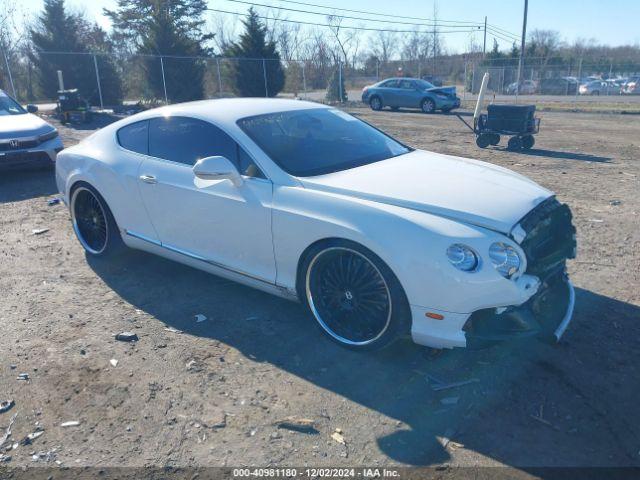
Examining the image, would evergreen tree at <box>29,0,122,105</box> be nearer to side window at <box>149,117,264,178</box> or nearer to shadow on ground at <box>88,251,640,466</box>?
side window at <box>149,117,264,178</box>

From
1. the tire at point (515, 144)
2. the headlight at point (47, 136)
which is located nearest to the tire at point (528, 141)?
the tire at point (515, 144)

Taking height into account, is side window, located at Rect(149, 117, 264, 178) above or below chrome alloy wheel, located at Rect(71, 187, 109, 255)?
above

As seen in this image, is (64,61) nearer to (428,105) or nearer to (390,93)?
(390,93)

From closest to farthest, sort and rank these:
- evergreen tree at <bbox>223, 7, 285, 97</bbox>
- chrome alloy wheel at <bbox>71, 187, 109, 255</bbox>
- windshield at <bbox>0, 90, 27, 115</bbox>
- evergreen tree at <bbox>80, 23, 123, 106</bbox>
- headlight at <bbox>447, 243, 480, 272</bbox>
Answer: headlight at <bbox>447, 243, 480, 272</bbox> < chrome alloy wheel at <bbox>71, 187, 109, 255</bbox> < windshield at <bbox>0, 90, 27, 115</bbox> < evergreen tree at <bbox>80, 23, 123, 106</bbox> < evergreen tree at <bbox>223, 7, 285, 97</bbox>

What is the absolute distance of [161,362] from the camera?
11.6ft

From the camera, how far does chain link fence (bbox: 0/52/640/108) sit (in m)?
25.5

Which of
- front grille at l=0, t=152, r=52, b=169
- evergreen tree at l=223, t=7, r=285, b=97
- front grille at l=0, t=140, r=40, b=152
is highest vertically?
evergreen tree at l=223, t=7, r=285, b=97

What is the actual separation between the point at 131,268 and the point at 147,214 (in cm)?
82

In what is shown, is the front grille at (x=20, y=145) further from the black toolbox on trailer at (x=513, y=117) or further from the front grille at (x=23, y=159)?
the black toolbox on trailer at (x=513, y=117)

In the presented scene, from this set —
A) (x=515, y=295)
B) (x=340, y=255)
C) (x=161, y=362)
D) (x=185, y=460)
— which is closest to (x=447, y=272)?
(x=515, y=295)

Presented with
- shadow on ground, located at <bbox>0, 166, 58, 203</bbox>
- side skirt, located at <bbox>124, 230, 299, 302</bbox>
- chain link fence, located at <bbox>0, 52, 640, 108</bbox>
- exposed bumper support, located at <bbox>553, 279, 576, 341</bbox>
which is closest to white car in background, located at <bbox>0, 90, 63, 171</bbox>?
shadow on ground, located at <bbox>0, 166, 58, 203</bbox>

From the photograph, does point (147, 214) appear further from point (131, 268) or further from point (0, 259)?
point (0, 259)

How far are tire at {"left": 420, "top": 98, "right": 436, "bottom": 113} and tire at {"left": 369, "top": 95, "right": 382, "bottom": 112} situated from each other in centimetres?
221

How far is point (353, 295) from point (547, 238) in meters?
1.37
